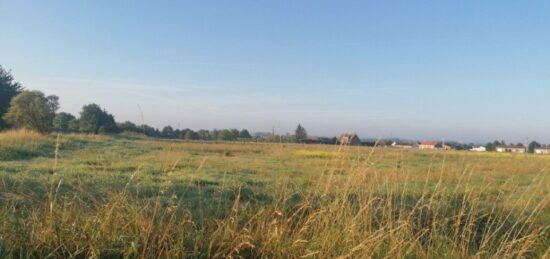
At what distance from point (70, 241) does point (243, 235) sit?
1.16m

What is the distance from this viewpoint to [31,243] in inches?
98.3

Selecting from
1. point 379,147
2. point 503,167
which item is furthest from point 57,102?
point 379,147

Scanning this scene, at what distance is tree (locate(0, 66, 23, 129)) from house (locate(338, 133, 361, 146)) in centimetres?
A: 4539

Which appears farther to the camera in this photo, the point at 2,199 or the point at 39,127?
the point at 39,127

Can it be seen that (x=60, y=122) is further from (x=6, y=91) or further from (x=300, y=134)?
(x=6, y=91)

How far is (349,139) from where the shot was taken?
4.54m

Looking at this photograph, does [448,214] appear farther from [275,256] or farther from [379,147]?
[275,256]

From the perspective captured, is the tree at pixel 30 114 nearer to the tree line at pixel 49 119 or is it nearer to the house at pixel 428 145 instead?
the tree line at pixel 49 119

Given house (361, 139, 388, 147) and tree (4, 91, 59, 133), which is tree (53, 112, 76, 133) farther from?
house (361, 139, 388, 147)

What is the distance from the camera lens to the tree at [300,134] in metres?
5.19

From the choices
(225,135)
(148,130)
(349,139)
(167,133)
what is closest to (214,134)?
(225,135)

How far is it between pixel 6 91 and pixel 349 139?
49502 mm

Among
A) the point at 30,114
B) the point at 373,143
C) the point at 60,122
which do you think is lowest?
the point at 373,143

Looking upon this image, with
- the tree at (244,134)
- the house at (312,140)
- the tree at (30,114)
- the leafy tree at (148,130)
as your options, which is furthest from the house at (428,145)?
the tree at (30,114)
